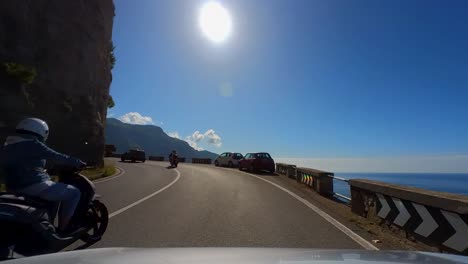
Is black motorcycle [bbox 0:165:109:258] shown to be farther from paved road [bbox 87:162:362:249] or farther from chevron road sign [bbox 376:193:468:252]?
chevron road sign [bbox 376:193:468:252]

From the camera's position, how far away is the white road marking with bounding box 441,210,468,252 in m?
6.24

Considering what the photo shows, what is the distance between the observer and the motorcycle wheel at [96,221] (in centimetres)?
691

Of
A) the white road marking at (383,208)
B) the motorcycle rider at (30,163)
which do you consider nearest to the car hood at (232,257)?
the motorcycle rider at (30,163)

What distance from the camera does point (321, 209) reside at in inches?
484

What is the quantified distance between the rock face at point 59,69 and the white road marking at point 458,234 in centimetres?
2439

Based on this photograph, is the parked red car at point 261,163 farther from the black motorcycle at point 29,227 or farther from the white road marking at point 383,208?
the black motorcycle at point 29,227

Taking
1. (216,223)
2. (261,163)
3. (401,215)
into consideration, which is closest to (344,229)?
(401,215)

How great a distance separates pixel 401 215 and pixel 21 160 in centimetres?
713

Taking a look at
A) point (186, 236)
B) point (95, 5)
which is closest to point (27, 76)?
point (95, 5)

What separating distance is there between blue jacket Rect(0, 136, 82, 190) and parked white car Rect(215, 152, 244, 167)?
37818mm

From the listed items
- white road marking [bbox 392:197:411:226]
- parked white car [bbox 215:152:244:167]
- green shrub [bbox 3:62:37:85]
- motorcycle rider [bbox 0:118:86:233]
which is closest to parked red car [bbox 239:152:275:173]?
parked white car [bbox 215:152:244:167]

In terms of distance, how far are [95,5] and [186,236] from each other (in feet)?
127

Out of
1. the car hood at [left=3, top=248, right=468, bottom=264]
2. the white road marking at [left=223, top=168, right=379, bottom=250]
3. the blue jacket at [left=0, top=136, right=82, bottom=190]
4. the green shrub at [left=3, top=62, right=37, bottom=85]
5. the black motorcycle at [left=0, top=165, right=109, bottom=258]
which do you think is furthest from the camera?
the green shrub at [left=3, top=62, right=37, bottom=85]

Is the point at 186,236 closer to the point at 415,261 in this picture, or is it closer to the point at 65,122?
the point at 415,261
